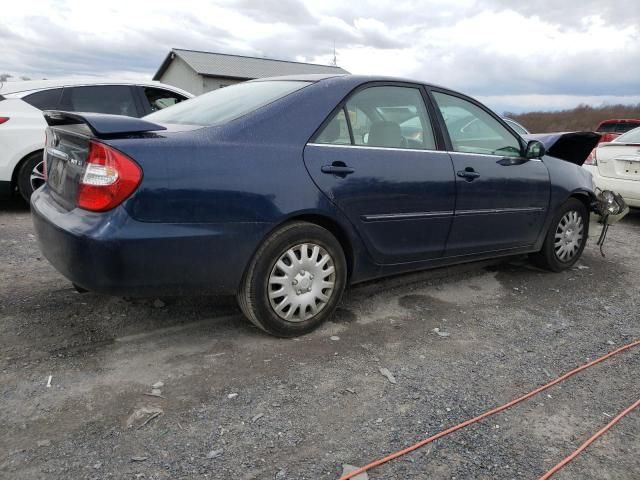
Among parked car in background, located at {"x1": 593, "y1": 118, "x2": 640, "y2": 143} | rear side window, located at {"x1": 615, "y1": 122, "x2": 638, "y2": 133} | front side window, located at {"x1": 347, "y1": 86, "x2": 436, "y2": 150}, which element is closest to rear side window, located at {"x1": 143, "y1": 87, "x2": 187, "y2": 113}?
front side window, located at {"x1": 347, "y1": 86, "x2": 436, "y2": 150}

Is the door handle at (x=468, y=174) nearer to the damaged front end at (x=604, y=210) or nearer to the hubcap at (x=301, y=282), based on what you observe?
the hubcap at (x=301, y=282)

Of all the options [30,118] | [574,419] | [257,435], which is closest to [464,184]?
[574,419]

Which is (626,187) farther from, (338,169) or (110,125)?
(110,125)

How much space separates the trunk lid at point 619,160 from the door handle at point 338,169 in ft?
18.5

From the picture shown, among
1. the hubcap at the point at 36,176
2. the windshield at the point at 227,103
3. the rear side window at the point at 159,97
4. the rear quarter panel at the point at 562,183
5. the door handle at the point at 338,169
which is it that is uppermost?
the rear side window at the point at 159,97

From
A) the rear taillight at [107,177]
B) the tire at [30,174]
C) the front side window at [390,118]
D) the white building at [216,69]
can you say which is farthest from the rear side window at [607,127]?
the rear taillight at [107,177]

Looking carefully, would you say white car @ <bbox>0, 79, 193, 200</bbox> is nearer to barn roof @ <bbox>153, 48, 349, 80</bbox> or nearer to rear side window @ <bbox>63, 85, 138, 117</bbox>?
rear side window @ <bbox>63, 85, 138, 117</bbox>

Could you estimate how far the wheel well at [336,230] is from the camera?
3158mm

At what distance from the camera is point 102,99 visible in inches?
255

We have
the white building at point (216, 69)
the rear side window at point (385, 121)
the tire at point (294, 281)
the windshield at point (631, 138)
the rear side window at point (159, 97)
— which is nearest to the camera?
the tire at point (294, 281)

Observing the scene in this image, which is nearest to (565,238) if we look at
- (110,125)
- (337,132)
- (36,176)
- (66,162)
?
(337,132)

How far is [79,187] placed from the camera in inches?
107

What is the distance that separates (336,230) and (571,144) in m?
3.06

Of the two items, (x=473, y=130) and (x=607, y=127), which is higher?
(x=607, y=127)
